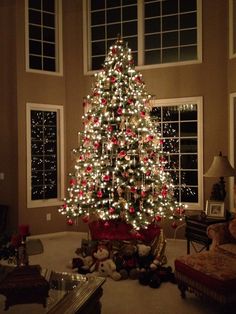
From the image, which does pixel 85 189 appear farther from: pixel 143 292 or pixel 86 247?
pixel 143 292

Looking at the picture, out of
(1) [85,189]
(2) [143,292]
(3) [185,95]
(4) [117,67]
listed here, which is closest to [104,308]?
(2) [143,292]

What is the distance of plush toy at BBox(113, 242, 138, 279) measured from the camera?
4785 millimetres

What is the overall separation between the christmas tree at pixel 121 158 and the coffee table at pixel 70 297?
6.90ft

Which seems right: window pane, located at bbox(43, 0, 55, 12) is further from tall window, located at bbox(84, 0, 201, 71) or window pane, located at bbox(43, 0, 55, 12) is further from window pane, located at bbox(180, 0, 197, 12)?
window pane, located at bbox(180, 0, 197, 12)

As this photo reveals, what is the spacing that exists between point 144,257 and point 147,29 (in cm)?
410

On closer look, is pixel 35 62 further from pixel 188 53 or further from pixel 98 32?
pixel 188 53

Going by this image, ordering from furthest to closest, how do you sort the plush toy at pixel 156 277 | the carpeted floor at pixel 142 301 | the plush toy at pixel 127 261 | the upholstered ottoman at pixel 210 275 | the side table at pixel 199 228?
the side table at pixel 199 228
the plush toy at pixel 127 261
the plush toy at pixel 156 277
the carpeted floor at pixel 142 301
the upholstered ottoman at pixel 210 275

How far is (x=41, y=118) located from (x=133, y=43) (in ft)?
7.01

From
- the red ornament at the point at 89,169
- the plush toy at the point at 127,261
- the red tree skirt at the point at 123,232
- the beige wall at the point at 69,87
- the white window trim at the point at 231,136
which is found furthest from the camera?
the beige wall at the point at 69,87

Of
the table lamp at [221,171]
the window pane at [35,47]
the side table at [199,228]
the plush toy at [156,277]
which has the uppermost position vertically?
the window pane at [35,47]

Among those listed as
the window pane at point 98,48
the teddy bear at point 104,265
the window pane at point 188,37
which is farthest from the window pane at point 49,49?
the teddy bear at point 104,265

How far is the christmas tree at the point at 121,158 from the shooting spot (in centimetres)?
574

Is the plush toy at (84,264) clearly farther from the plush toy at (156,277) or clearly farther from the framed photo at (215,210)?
the framed photo at (215,210)

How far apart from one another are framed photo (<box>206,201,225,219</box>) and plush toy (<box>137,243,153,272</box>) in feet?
3.13
